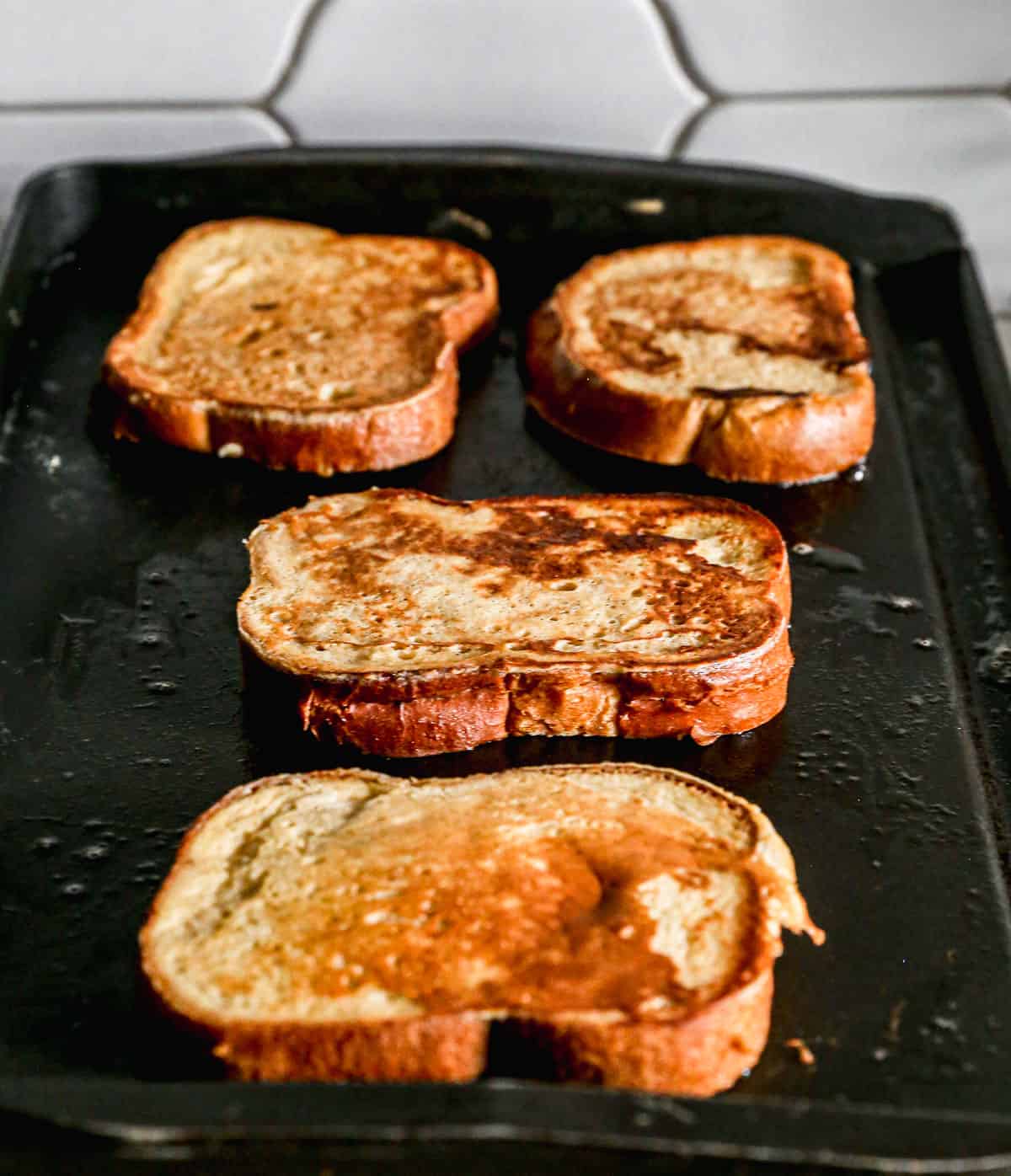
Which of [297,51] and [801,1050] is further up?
[297,51]

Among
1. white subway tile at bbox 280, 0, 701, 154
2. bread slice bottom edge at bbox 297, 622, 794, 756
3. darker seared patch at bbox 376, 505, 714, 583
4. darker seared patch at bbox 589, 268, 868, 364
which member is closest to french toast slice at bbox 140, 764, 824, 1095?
bread slice bottom edge at bbox 297, 622, 794, 756

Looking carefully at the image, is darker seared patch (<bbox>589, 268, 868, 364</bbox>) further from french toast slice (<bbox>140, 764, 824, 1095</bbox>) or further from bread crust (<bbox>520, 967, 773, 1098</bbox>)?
bread crust (<bbox>520, 967, 773, 1098</bbox>)

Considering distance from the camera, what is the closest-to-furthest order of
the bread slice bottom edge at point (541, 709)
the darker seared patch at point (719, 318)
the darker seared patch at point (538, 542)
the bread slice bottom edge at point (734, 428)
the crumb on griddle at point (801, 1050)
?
the crumb on griddle at point (801, 1050) → the bread slice bottom edge at point (541, 709) → the darker seared patch at point (538, 542) → the bread slice bottom edge at point (734, 428) → the darker seared patch at point (719, 318)

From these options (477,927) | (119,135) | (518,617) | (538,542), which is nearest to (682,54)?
(119,135)

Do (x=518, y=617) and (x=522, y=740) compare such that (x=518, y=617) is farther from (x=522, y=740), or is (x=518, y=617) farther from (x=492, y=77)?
(x=492, y=77)

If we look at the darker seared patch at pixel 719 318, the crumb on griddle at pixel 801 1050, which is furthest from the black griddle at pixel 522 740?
the darker seared patch at pixel 719 318

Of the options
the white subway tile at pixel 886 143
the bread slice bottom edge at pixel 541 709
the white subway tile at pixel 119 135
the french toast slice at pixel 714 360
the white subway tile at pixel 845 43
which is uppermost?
the white subway tile at pixel 845 43

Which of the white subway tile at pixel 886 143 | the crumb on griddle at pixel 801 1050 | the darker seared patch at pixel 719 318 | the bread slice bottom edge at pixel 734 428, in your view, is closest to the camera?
the crumb on griddle at pixel 801 1050

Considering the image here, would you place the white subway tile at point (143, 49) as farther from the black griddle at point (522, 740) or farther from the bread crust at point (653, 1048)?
the bread crust at point (653, 1048)
